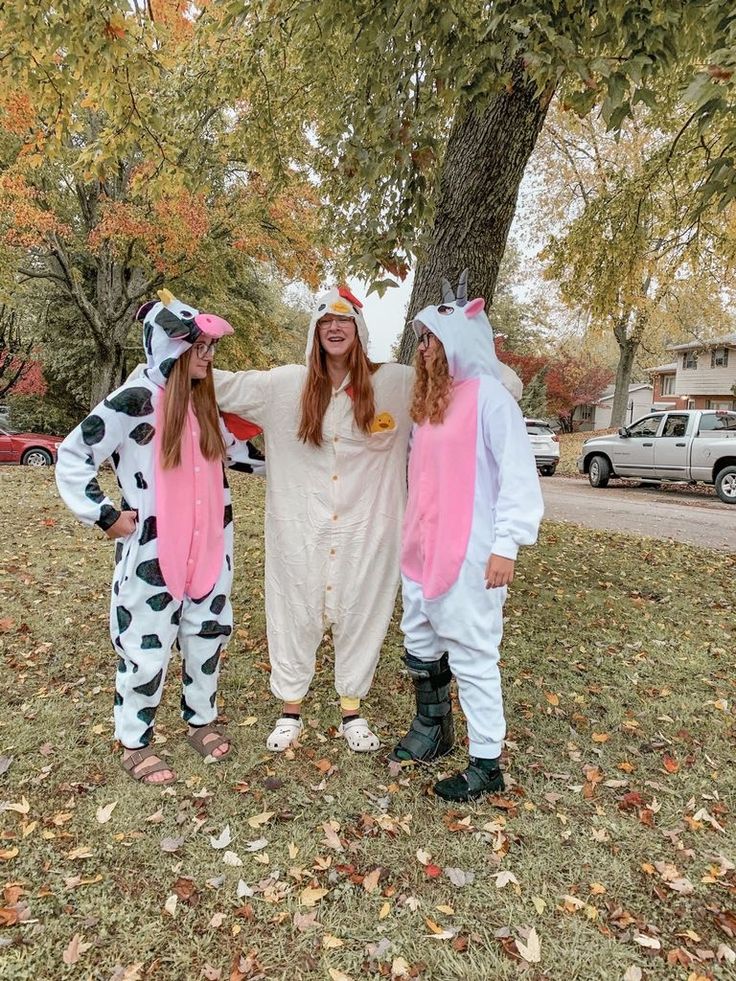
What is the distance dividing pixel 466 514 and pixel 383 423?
610 mm

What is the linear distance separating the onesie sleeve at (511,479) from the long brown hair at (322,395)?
57 cm

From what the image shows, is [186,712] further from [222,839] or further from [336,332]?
[336,332]

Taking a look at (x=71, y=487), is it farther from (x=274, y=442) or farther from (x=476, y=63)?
(x=476, y=63)

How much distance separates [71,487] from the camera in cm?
272

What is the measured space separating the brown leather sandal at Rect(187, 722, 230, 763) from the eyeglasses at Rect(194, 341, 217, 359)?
6.02ft

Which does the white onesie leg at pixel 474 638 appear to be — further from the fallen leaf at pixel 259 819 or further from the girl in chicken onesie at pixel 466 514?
the fallen leaf at pixel 259 819

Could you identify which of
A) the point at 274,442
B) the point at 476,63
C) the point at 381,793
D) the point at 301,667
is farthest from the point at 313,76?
the point at 381,793

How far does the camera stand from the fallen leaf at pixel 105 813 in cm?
277

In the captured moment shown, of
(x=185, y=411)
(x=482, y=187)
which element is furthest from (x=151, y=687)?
(x=482, y=187)

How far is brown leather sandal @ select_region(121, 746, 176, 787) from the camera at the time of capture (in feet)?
9.85

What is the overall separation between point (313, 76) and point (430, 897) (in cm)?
623

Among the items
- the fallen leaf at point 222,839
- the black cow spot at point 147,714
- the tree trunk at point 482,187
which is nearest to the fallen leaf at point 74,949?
the fallen leaf at point 222,839

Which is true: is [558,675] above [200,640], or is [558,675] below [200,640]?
below

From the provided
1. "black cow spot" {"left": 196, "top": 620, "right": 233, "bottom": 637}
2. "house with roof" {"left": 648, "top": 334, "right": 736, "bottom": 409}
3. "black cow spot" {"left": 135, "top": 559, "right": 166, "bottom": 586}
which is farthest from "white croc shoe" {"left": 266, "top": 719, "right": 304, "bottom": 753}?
"house with roof" {"left": 648, "top": 334, "right": 736, "bottom": 409}
